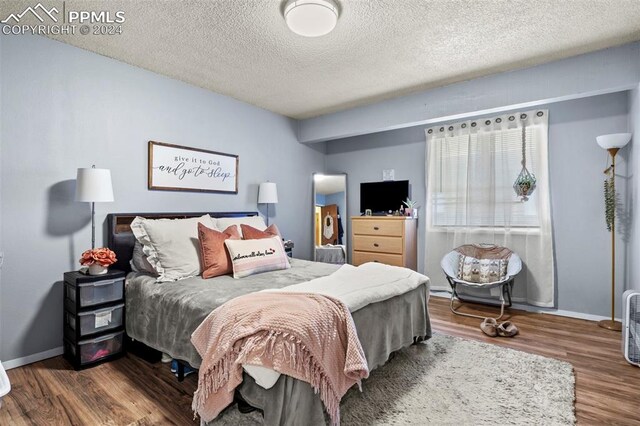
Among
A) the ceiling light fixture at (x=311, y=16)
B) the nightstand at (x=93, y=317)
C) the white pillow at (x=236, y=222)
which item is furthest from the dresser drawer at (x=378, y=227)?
the nightstand at (x=93, y=317)

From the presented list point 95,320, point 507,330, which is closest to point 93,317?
point 95,320

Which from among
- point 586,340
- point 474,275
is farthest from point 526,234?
point 586,340

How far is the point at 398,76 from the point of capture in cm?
331

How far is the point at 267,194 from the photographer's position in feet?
13.5

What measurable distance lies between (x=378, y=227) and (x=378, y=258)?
41cm

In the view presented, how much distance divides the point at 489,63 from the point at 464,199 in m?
1.64

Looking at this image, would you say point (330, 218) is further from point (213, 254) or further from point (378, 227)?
point (213, 254)

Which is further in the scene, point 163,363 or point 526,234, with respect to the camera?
point 526,234

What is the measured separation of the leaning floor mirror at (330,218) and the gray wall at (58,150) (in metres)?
2.04

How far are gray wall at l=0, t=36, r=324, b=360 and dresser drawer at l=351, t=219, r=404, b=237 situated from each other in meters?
2.15

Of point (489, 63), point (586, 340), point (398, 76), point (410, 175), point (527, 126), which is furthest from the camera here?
point (410, 175)

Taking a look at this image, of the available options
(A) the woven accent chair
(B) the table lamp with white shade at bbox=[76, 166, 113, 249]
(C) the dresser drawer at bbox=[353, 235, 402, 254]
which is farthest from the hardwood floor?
(C) the dresser drawer at bbox=[353, 235, 402, 254]

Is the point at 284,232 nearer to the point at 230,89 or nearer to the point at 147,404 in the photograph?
the point at 230,89

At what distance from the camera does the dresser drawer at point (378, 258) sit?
13.5ft
